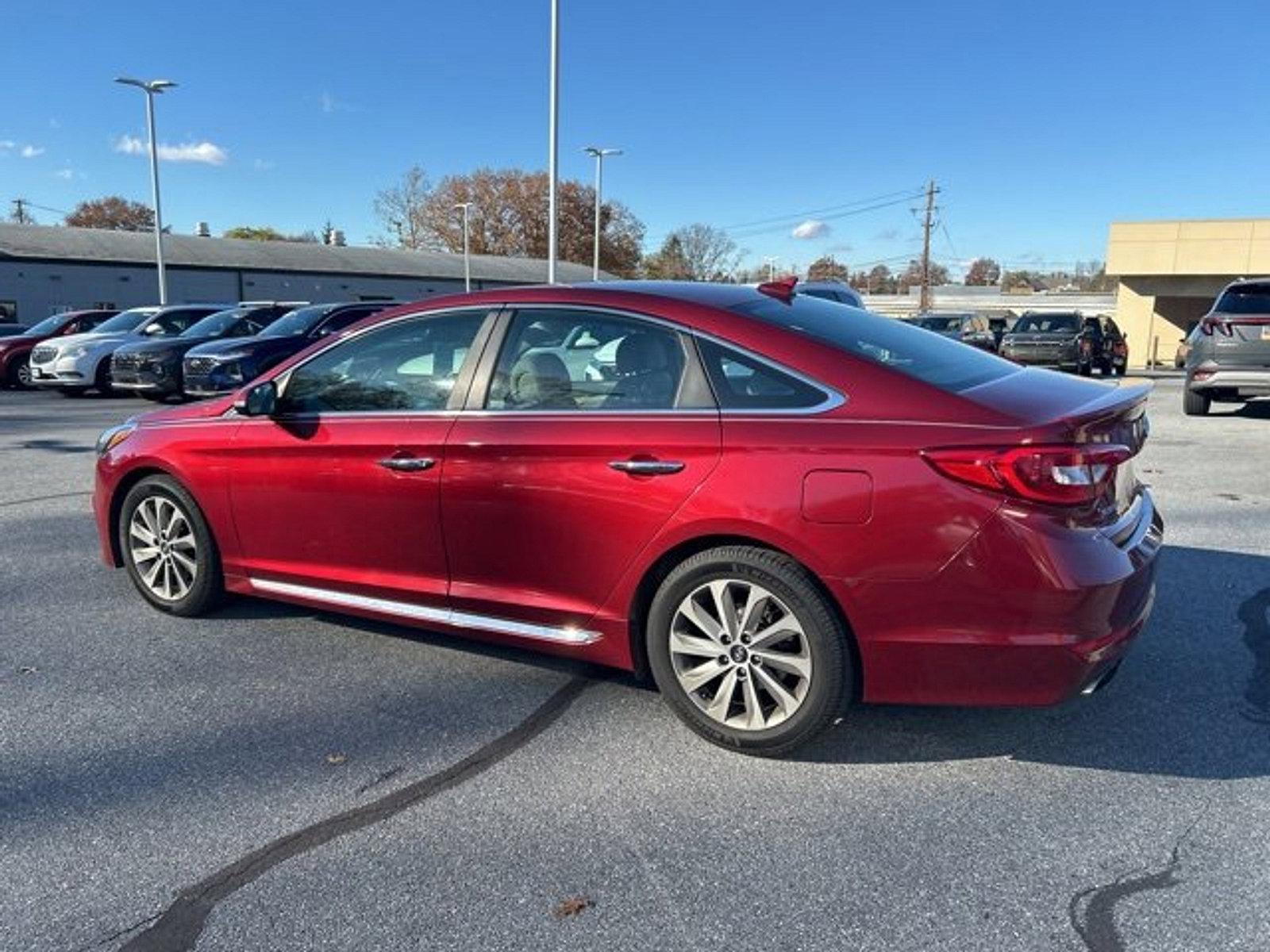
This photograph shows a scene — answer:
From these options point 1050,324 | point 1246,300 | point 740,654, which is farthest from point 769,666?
point 1050,324


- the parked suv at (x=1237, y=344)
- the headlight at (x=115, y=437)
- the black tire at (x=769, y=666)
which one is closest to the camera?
the black tire at (x=769, y=666)

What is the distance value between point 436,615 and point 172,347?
14.7m

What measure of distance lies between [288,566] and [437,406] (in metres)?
1.12

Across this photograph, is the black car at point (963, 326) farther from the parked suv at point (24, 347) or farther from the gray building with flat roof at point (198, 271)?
the parked suv at point (24, 347)

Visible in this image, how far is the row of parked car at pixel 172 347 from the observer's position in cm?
1521

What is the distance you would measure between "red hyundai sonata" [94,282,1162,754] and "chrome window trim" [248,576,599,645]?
1 centimetres

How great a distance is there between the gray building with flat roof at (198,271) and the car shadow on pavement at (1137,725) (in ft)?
112

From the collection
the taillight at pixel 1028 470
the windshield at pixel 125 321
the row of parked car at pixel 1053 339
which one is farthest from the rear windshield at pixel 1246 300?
the windshield at pixel 125 321

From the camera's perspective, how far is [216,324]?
1792cm

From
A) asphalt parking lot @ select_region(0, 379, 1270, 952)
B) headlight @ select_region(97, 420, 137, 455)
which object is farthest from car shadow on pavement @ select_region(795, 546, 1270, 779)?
headlight @ select_region(97, 420, 137, 455)

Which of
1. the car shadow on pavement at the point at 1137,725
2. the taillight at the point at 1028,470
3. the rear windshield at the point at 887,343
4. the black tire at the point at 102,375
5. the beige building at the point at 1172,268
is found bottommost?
the car shadow on pavement at the point at 1137,725

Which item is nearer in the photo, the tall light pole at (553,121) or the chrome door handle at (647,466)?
the chrome door handle at (647,466)

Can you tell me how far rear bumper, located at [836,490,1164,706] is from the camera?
2959 mm

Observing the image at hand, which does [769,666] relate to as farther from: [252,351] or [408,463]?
[252,351]
